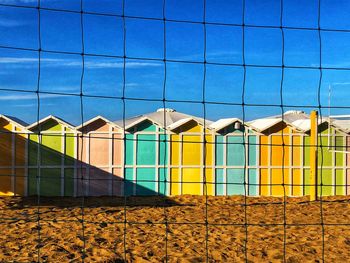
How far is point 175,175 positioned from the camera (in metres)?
11.4

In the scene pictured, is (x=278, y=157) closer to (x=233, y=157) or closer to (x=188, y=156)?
(x=233, y=157)

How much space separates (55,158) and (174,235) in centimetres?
617

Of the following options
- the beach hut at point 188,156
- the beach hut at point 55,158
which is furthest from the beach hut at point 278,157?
the beach hut at point 55,158

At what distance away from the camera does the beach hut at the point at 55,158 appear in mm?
11219

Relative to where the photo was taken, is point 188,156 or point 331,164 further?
point 331,164

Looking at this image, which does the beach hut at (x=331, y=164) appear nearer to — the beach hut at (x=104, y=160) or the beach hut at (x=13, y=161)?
the beach hut at (x=104, y=160)

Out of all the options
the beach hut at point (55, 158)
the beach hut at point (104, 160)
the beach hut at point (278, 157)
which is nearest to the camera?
the beach hut at point (55, 158)

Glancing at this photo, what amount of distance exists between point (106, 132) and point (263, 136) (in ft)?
13.2

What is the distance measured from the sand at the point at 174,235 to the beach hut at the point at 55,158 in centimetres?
187

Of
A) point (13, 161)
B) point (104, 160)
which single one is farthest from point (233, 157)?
point (13, 161)

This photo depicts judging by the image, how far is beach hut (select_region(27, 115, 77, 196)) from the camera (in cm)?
1122

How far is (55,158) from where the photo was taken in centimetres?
1128

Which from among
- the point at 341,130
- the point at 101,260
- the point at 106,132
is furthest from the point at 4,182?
the point at 341,130

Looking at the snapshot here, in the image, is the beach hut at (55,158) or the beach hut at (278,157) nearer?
the beach hut at (55,158)
